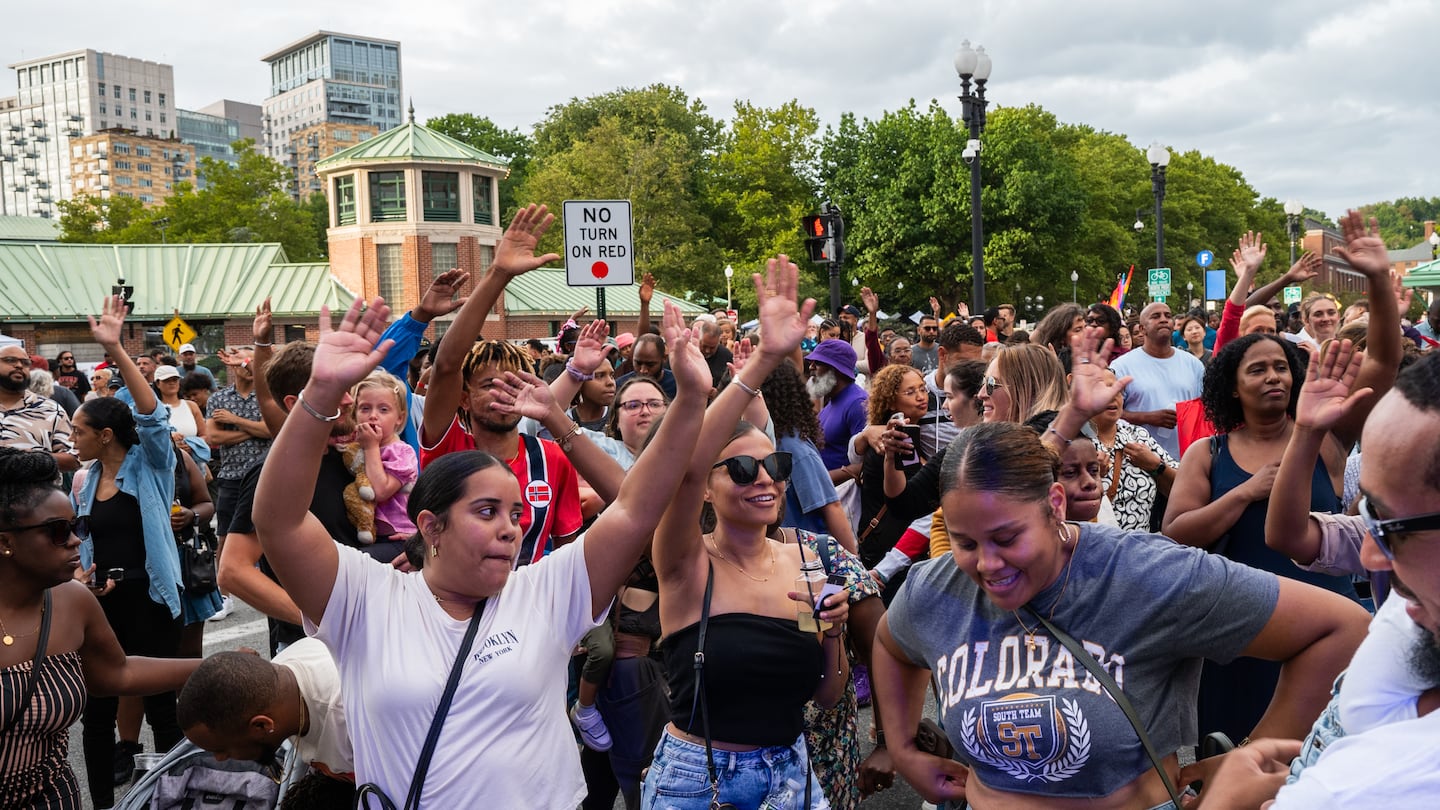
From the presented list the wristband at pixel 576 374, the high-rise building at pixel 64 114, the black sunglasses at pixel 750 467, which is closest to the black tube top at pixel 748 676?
the black sunglasses at pixel 750 467

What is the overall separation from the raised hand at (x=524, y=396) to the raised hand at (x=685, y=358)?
535 mm

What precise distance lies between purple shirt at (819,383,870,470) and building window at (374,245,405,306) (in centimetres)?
4224

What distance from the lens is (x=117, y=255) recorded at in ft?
145

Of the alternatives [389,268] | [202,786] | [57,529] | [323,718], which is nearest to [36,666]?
[57,529]

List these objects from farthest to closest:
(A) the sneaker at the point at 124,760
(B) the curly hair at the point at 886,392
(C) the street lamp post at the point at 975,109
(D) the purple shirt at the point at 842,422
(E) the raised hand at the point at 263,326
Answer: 1. (C) the street lamp post at the point at 975,109
2. (D) the purple shirt at the point at 842,422
3. (B) the curly hair at the point at 886,392
4. (E) the raised hand at the point at 263,326
5. (A) the sneaker at the point at 124,760

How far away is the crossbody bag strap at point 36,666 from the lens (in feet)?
10.5

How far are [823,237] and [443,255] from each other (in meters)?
35.6

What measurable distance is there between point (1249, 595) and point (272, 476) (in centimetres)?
219

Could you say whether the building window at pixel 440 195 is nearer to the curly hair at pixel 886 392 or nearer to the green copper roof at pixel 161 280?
the green copper roof at pixel 161 280

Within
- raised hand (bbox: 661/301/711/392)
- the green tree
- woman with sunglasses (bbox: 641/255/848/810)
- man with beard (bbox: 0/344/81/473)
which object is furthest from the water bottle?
the green tree

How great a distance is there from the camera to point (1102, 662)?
2.41m

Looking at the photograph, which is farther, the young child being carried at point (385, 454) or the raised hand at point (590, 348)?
the raised hand at point (590, 348)

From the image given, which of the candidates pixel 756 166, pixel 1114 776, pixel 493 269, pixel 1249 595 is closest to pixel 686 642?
pixel 1114 776

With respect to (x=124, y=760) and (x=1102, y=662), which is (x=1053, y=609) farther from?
(x=124, y=760)
